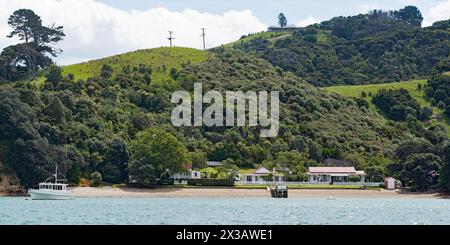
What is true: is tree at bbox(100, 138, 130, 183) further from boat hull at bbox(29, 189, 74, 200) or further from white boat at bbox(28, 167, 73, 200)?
boat hull at bbox(29, 189, 74, 200)

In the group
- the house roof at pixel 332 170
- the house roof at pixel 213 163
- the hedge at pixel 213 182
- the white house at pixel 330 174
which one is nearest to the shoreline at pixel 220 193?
the hedge at pixel 213 182

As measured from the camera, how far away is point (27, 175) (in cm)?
11250

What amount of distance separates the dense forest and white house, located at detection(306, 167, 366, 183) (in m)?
1.82

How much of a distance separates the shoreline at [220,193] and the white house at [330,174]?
10.3 metres

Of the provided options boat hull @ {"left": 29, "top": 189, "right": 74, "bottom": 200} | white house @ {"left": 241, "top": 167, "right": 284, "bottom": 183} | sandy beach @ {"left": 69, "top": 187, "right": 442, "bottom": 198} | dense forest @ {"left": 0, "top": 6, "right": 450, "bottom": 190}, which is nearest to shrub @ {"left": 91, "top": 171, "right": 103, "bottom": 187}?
dense forest @ {"left": 0, "top": 6, "right": 450, "bottom": 190}

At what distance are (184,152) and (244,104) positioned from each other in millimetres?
36317

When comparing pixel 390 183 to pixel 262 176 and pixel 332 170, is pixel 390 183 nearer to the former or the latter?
pixel 332 170

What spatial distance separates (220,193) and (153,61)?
235 ft

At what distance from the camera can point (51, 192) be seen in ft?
339

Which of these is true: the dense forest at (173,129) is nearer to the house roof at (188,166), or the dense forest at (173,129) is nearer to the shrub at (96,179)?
the shrub at (96,179)

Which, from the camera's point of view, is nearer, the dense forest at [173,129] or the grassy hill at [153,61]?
the dense forest at [173,129]

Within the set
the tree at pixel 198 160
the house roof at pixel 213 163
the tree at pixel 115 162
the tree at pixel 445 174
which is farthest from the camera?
the house roof at pixel 213 163

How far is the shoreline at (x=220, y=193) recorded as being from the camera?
360 ft

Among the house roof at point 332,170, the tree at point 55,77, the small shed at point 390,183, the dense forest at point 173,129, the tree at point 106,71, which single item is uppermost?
the tree at point 106,71
